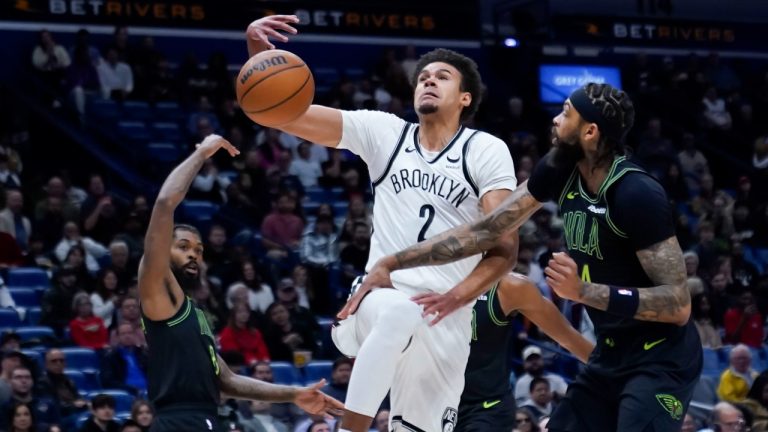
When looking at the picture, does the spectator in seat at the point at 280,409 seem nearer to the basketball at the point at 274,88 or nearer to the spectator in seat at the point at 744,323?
the basketball at the point at 274,88

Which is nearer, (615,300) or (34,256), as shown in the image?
(615,300)

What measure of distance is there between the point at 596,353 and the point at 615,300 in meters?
0.52

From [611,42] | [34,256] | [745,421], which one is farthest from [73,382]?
[611,42]

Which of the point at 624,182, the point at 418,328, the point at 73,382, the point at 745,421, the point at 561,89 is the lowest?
the point at 745,421

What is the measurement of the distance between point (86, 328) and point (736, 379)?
648 cm

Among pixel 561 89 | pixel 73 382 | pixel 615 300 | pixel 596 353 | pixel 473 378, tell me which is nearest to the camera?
pixel 615 300

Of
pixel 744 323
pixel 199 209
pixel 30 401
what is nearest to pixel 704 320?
pixel 744 323

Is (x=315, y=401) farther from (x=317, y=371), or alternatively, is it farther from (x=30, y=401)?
(x=317, y=371)

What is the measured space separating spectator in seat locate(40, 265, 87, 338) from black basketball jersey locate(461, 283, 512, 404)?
19.5 feet

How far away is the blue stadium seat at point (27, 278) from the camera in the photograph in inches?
536

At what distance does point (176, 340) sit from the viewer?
6.82 meters

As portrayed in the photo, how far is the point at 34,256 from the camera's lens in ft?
45.8

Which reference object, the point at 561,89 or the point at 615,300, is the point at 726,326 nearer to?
the point at 561,89

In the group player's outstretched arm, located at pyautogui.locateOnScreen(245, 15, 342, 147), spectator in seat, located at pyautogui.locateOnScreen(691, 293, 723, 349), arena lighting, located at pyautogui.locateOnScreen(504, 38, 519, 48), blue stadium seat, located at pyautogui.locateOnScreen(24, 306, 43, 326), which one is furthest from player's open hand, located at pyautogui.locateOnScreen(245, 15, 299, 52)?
arena lighting, located at pyautogui.locateOnScreen(504, 38, 519, 48)
